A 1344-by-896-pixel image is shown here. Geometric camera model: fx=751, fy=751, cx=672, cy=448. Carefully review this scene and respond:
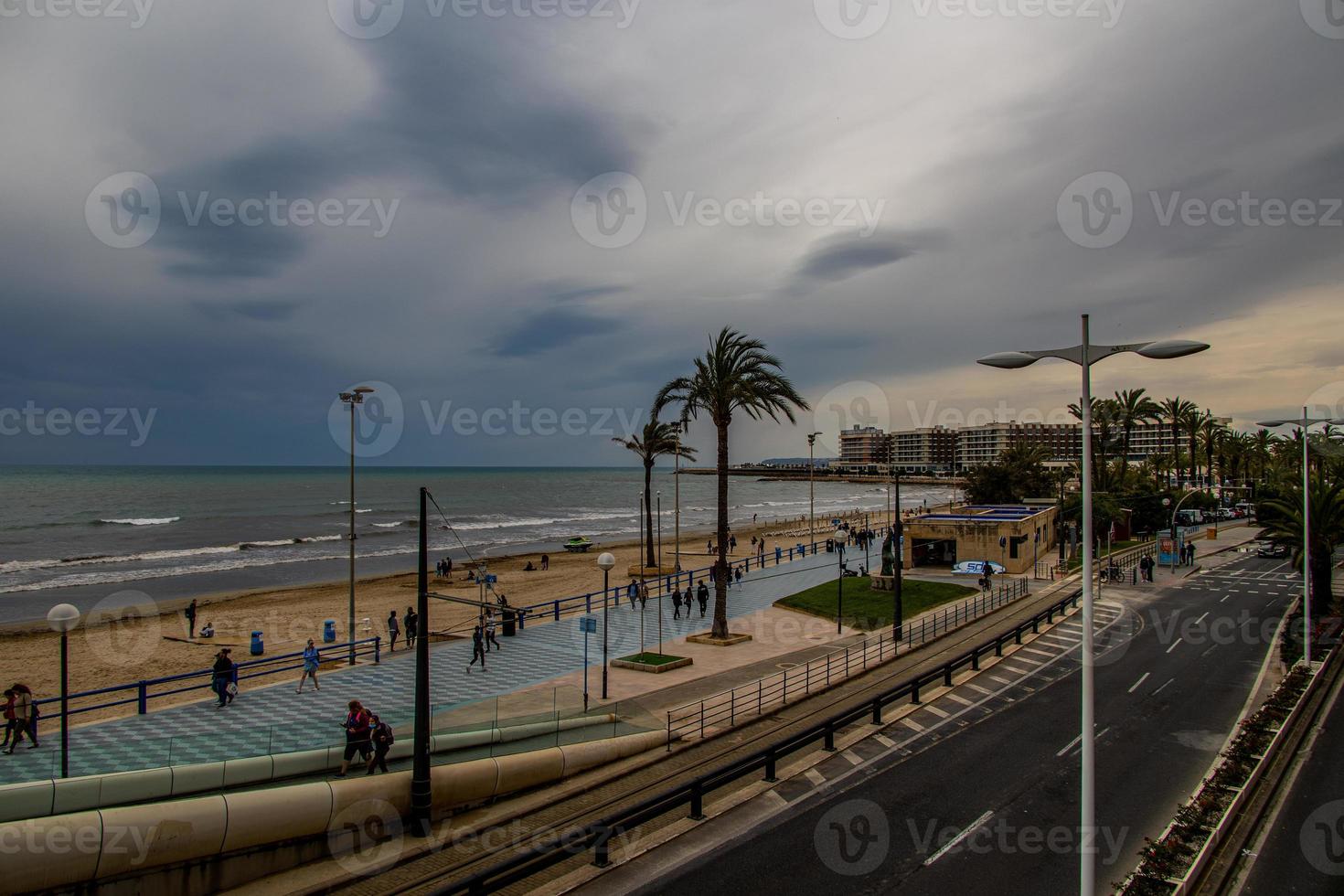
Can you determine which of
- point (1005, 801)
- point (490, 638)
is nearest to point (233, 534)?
point (490, 638)

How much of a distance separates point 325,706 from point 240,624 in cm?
2282

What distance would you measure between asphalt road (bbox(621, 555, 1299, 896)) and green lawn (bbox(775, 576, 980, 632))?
9.72m

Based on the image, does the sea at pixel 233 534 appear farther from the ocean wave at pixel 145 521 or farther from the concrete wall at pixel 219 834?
the concrete wall at pixel 219 834

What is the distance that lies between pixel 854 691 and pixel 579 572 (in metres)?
38.6

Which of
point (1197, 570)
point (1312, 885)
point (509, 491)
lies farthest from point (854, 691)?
point (509, 491)

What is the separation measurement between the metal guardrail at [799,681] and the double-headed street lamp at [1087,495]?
10184 mm

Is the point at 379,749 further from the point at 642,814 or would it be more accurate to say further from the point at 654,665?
the point at 654,665

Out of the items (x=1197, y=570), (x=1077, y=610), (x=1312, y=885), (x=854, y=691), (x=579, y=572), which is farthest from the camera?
(x=579, y=572)

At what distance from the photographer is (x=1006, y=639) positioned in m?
26.7

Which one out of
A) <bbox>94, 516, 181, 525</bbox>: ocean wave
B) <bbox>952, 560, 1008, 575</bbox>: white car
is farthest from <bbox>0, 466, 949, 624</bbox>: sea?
<bbox>952, 560, 1008, 575</bbox>: white car

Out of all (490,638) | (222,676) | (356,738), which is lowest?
(490,638)

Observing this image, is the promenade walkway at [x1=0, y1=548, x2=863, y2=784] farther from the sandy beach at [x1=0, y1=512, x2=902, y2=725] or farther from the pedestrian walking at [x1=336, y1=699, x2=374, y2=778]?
the sandy beach at [x1=0, y1=512, x2=902, y2=725]

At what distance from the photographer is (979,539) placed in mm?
44969

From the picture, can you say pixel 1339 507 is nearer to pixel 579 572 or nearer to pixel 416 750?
pixel 416 750
